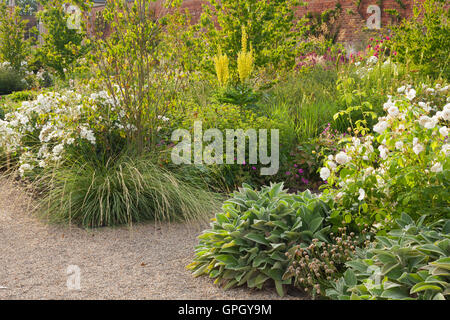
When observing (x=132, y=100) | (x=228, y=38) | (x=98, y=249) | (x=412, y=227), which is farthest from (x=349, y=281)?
(x=228, y=38)

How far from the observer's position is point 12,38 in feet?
48.4

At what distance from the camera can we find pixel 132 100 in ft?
17.2

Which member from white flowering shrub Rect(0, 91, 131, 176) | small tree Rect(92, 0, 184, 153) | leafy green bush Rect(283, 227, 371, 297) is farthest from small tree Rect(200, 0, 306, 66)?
leafy green bush Rect(283, 227, 371, 297)

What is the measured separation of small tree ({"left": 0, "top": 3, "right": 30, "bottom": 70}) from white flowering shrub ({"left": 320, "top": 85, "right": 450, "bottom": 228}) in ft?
45.3

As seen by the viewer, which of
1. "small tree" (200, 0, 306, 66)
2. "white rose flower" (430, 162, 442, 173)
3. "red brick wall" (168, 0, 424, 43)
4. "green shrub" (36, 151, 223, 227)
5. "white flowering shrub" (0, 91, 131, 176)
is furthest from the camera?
"red brick wall" (168, 0, 424, 43)

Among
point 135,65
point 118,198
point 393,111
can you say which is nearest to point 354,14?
point 135,65

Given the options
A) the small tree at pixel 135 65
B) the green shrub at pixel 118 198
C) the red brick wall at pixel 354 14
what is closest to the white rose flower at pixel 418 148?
the green shrub at pixel 118 198

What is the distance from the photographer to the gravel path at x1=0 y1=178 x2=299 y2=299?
3033 mm

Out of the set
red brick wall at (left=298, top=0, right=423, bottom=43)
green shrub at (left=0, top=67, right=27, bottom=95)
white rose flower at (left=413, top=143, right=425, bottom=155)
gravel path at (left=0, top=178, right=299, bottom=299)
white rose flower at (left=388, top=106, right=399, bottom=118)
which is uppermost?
red brick wall at (left=298, top=0, right=423, bottom=43)

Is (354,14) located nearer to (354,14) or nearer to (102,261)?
(354,14)

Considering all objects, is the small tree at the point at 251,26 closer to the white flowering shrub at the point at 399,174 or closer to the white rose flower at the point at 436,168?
the white flowering shrub at the point at 399,174

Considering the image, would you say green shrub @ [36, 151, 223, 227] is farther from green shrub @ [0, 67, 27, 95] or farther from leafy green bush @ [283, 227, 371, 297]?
green shrub @ [0, 67, 27, 95]

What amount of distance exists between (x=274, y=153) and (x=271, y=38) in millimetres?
3658
